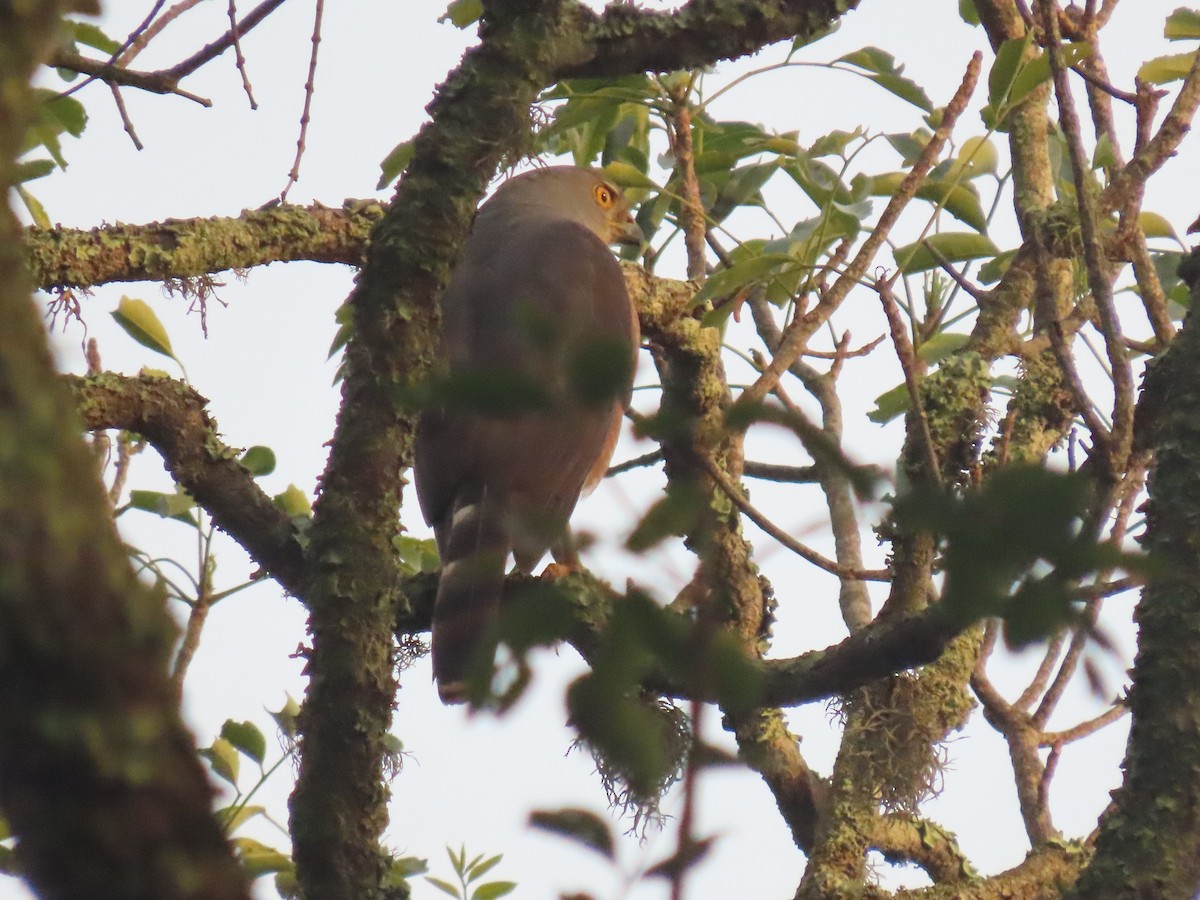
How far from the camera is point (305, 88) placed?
2617 mm

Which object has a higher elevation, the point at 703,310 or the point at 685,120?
the point at 685,120

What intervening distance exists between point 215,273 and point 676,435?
7.92ft

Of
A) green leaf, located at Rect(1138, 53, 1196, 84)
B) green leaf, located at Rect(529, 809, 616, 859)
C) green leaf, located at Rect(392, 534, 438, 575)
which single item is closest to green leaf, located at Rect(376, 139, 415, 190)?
green leaf, located at Rect(392, 534, 438, 575)

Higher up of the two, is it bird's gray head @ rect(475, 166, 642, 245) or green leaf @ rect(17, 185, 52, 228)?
bird's gray head @ rect(475, 166, 642, 245)

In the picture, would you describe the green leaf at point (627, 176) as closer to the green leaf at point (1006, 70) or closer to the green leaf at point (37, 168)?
the green leaf at point (1006, 70)

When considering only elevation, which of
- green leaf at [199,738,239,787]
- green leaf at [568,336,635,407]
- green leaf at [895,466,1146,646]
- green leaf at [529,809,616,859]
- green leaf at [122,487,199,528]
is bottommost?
green leaf at [529,809,616,859]

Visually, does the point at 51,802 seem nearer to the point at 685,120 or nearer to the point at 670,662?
the point at 670,662

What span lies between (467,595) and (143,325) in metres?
1.82

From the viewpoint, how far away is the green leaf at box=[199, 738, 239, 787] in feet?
13.0

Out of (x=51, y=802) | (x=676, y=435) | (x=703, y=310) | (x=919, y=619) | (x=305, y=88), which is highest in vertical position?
(x=703, y=310)

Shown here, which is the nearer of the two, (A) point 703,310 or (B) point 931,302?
(A) point 703,310

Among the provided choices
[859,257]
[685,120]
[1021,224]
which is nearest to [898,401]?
[1021,224]

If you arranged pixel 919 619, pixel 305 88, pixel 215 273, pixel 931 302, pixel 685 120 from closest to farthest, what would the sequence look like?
pixel 919 619 → pixel 305 88 → pixel 215 273 → pixel 685 120 → pixel 931 302

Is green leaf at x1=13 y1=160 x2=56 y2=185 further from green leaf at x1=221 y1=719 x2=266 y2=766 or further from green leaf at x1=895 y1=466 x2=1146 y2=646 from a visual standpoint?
green leaf at x1=895 y1=466 x2=1146 y2=646
